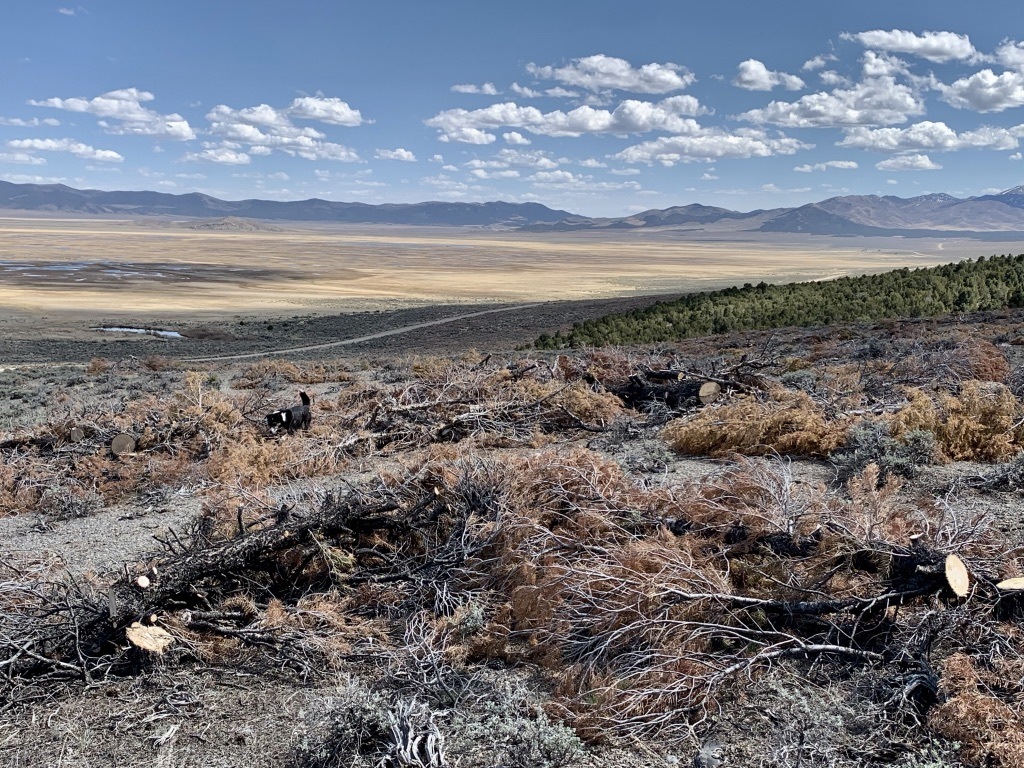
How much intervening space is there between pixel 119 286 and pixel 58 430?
174ft

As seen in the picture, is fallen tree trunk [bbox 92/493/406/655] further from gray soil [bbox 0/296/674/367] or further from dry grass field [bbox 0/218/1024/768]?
gray soil [bbox 0/296/674/367]

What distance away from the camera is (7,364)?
2339cm

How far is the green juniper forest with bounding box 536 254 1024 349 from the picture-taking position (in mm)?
24656

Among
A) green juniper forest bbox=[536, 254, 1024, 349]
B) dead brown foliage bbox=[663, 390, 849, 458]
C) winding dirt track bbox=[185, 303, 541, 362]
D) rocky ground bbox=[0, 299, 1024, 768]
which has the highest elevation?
green juniper forest bbox=[536, 254, 1024, 349]

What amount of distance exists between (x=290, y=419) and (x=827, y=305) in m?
22.5

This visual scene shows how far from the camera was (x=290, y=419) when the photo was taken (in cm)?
904

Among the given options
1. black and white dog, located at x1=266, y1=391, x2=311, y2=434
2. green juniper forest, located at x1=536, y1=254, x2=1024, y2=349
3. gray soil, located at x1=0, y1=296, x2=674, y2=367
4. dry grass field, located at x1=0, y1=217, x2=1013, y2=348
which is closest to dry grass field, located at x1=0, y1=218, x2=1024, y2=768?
black and white dog, located at x1=266, y1=391, x2=311, y2=434

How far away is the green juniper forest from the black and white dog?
1509 cm

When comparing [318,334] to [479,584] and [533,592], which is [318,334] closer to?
[479,584]

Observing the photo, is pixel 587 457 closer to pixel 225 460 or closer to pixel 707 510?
pixel 707 510

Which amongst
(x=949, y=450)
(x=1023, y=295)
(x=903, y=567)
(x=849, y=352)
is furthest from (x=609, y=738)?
(x=1023, y=295)

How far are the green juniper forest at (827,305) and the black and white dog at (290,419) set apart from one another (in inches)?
594

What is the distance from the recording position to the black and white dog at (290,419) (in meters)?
9.04

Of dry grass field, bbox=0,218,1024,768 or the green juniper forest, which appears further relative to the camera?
the green juniper forest
